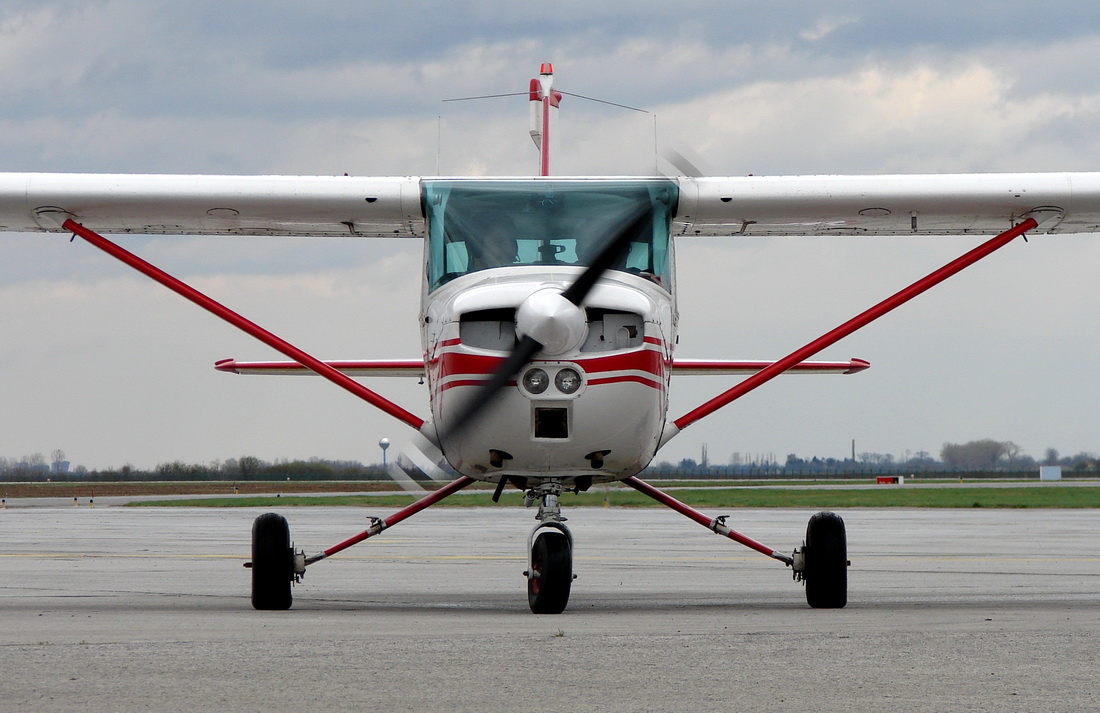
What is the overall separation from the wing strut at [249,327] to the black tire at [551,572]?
124 cm

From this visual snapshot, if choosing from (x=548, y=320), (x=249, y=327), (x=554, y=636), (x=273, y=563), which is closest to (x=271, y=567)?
(x=273, y=563)

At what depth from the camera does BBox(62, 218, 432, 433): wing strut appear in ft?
32.6

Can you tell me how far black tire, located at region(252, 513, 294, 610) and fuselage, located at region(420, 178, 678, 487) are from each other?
1683 mm

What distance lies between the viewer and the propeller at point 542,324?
7738mm

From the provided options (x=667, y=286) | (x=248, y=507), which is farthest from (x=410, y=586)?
(x=248, y=507)

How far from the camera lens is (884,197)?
10805mm

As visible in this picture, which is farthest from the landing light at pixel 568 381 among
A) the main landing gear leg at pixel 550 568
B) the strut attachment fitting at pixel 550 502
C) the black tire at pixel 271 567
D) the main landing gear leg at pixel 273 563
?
the black tire at pixel 271 567

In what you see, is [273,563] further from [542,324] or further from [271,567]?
[542,324]

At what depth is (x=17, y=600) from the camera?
1018 centimetres

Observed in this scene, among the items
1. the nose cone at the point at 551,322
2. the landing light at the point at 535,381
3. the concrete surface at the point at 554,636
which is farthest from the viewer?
the landing light at the point at 535,381

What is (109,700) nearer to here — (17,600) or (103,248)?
(17,600)

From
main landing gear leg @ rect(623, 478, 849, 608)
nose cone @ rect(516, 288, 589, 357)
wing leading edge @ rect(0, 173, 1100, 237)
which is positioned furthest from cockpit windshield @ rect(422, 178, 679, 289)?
main landing gear leg @ rect(623, 478, 849, 608)

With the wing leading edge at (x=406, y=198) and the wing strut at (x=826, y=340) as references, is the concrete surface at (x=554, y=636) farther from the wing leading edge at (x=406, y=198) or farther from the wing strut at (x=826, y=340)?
the wing leading edge at (x=406, y=198)

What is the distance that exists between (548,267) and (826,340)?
2.65m
